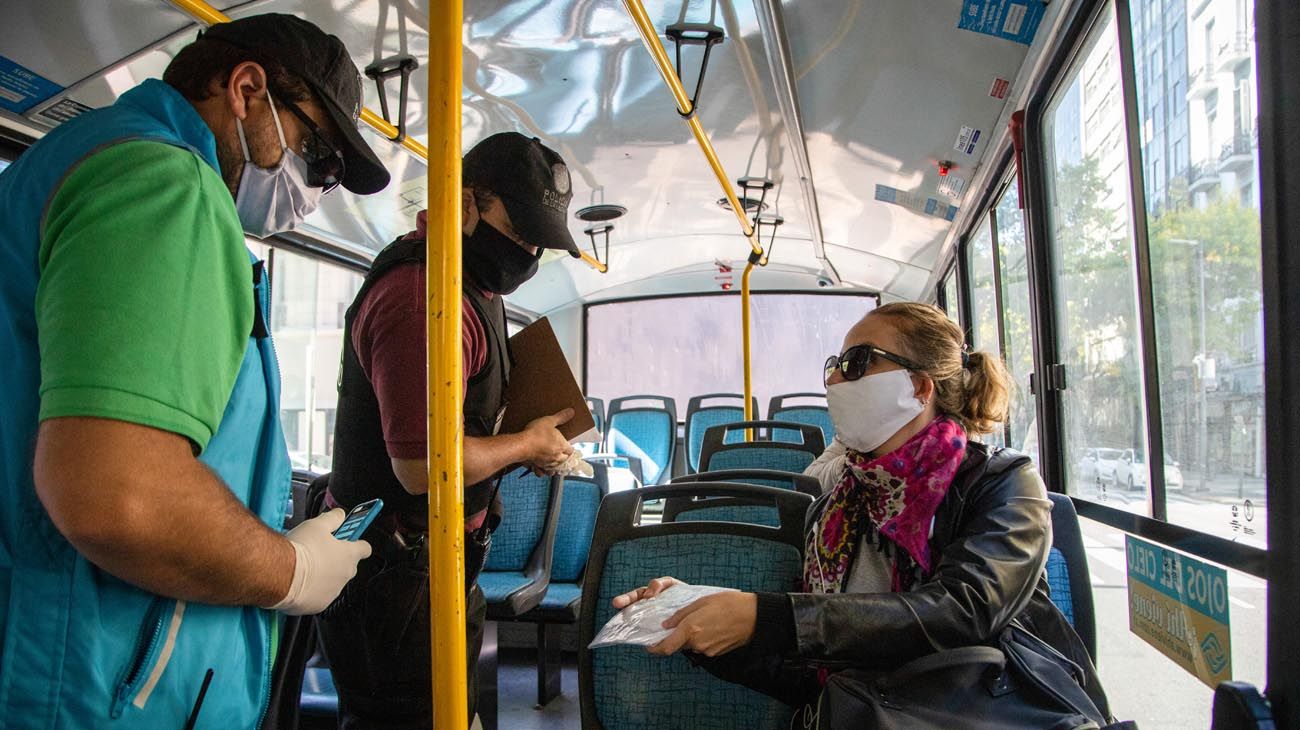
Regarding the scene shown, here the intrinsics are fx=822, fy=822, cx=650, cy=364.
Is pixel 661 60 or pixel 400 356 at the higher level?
pixel 661 60

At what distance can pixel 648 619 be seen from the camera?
137cm

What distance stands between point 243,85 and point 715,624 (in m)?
1.08

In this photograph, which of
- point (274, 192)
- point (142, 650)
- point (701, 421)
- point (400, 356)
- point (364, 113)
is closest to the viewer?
point (142, 650)

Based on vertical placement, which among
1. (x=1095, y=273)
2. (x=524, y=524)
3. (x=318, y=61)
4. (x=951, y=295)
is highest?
(x=951, y=295)

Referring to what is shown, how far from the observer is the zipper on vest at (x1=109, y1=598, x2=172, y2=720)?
908 mm

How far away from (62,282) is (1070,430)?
10.1 ft

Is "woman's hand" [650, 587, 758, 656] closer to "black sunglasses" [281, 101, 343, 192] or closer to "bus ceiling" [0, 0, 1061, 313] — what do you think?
"black sunglasses" [281, 101, 343, 192]

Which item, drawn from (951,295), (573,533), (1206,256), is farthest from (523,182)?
(951,295)

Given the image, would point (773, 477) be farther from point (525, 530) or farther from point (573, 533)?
point (573, 533)

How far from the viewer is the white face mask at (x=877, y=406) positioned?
5.89 feet

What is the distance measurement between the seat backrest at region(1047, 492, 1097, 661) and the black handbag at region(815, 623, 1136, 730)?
1.58 ft

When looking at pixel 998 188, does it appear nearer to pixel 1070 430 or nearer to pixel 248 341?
pixel 1070 430

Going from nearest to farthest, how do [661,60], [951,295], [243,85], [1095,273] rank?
[243,85], [1095,273], [661,60], [951,295]

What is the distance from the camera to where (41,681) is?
0.87m
